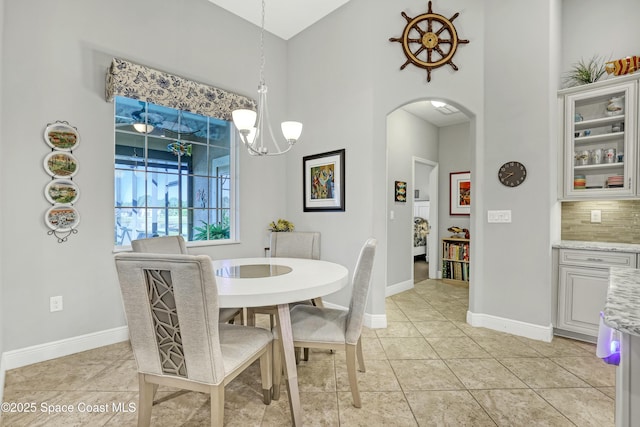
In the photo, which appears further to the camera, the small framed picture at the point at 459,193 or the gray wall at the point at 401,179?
the small framed picture at the point at 459,193

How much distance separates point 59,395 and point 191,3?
3551mm

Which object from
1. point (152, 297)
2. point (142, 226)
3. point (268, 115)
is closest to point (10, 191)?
point (142, 226)

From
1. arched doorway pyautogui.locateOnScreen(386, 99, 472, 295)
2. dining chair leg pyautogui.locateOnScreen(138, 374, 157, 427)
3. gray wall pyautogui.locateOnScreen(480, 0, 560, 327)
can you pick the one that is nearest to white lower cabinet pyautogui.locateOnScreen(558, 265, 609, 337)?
gray wall pyautogui.locateOnScreen(480, 0, 560, 327)

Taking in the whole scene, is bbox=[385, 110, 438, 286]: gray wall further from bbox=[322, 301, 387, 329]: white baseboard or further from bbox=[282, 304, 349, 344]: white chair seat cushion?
bbox=[282, 304, 349, 344]: white chair seat cushion

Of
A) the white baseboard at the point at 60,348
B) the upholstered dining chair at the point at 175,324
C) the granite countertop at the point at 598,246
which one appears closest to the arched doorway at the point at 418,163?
the granite countertop at the point at 598,246

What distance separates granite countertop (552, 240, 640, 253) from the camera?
8.22ft

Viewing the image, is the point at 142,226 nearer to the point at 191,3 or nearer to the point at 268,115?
the point at 268,115

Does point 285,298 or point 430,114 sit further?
point 430,114

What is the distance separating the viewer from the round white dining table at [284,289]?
4.95ft

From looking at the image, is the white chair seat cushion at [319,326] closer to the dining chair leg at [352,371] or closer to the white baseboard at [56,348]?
the dining chair leg at [352,371]

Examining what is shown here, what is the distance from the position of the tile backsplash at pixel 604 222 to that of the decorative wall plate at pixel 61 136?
453cm

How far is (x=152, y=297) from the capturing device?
1.34 metres

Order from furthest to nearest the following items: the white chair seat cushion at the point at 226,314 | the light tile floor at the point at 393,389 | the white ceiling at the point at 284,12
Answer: the white ceiling at the point at 284,12 < the white chair seat cushion at the point at 226,314 < the light tile floor at the point at 393,389

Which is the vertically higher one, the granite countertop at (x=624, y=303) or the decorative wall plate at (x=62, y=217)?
the decorative wall plate at (x=62, y=217)
